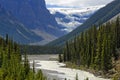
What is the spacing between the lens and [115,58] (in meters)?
152

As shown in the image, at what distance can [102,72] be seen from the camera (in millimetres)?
140625

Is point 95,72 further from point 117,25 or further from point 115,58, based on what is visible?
point 117,25

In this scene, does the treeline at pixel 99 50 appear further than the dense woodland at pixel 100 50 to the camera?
Yes

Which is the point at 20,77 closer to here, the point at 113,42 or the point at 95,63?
the point at 95,63

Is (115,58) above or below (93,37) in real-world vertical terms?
below

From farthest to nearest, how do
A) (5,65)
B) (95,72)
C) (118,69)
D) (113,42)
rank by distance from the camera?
1. (113,42)
2. (95,72)
3. (118,69)
4. (5,65)

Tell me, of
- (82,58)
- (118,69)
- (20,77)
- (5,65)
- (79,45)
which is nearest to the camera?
(20,77)

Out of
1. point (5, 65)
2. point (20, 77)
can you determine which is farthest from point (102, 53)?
point (20, 77)

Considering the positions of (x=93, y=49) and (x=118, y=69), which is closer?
(x=118, y=69)

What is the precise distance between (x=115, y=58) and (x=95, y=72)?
11810 mm

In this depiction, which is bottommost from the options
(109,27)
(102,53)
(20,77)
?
(20,77)

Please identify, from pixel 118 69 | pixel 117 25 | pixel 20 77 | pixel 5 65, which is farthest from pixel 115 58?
pixel 20 77

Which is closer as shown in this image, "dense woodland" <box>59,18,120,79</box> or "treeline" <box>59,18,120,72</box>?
"dense woodland" <box>59,18,120,79</box>

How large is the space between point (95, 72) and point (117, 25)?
3842cm
